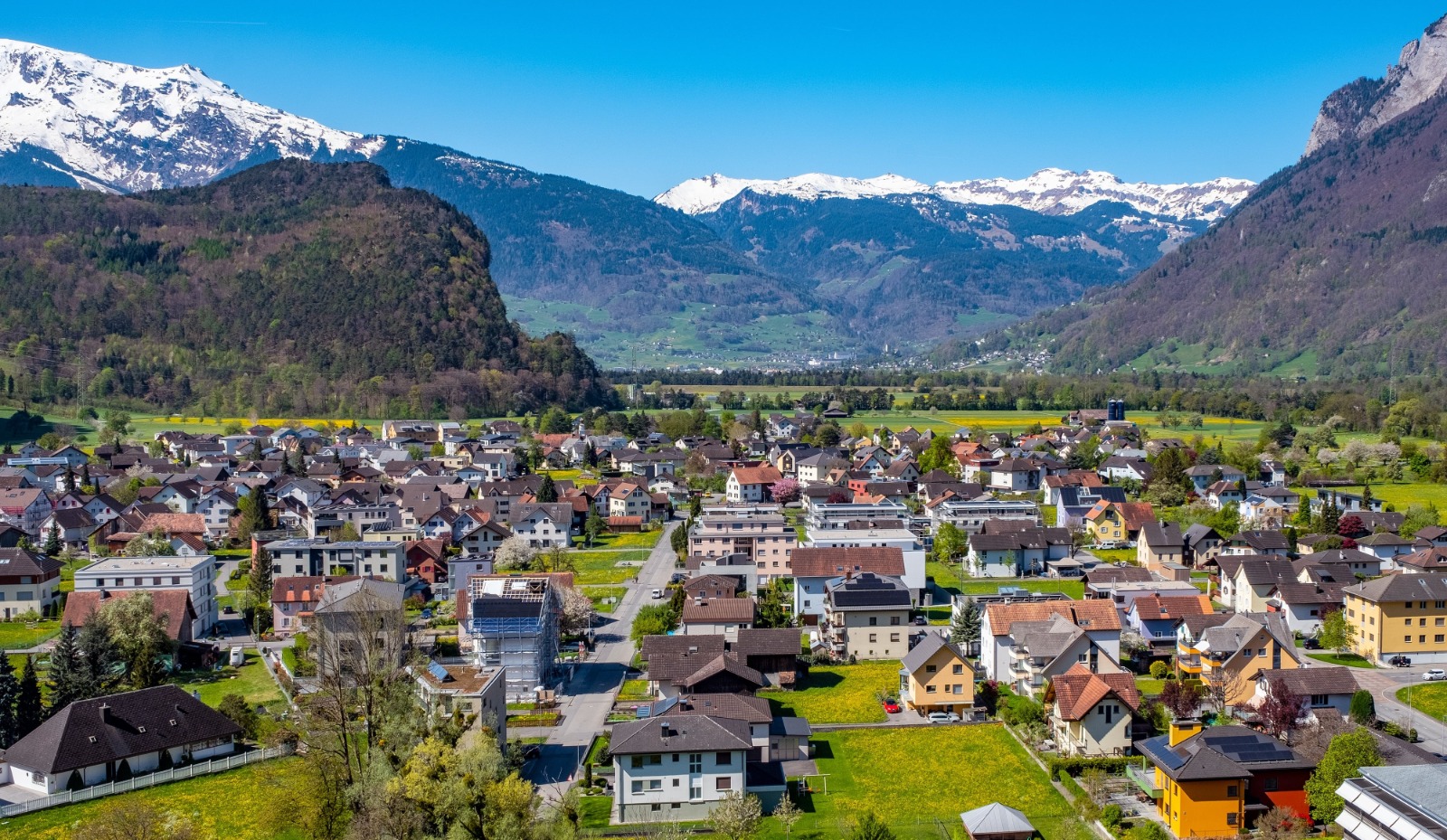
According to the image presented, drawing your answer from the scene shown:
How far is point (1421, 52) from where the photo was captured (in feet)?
653

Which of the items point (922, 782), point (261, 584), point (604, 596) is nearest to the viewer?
point (922, 782)

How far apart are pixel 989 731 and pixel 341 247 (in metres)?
106

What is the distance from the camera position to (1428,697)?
2805cm

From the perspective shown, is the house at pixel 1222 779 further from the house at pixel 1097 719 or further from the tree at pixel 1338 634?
the tree at pixel 1338 634

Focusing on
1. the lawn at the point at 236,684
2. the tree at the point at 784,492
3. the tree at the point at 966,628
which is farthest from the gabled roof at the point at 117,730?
the tree at the point at 784,492

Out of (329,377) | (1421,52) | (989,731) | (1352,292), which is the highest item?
(1421,52)

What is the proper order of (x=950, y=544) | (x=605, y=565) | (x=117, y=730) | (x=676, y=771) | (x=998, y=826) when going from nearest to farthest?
(x=998, y=826)
(x=676, y=771)
(x=117, y=730)
(x=605, y=565)
(x=950, y=544)

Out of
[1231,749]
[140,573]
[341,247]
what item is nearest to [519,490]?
[140,573]

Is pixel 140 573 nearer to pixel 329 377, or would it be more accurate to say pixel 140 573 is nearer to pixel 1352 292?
pixel 329 377

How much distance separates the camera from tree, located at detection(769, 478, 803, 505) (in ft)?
205

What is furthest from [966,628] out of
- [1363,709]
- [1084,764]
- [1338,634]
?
[1338,634]

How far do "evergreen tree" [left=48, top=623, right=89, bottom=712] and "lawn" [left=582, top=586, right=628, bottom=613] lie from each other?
15169 millimetres

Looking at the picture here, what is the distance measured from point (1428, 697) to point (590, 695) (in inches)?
772

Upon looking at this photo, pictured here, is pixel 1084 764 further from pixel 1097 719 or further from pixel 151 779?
pixel 151 779
